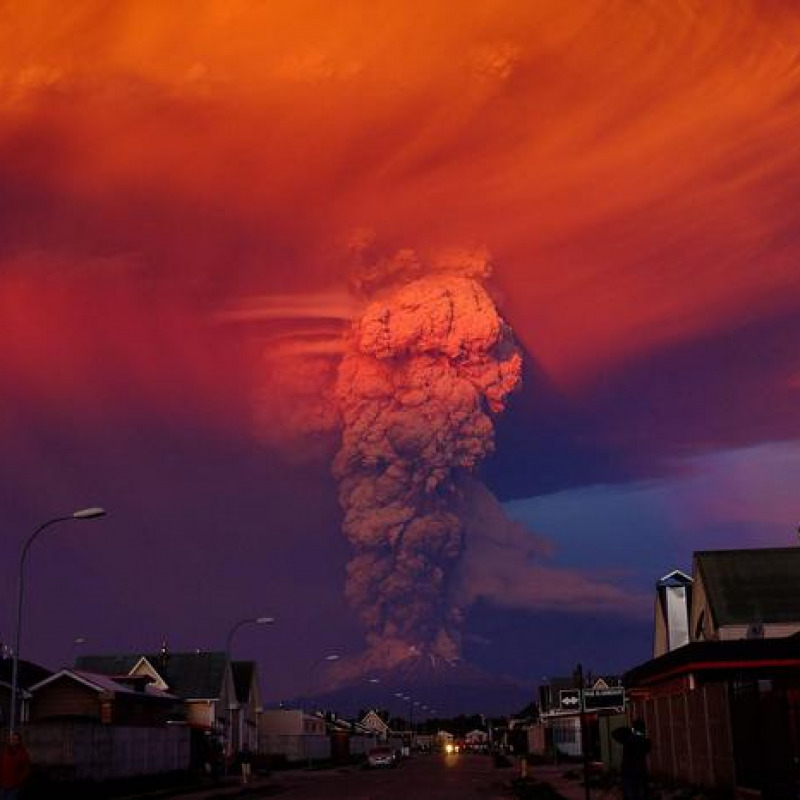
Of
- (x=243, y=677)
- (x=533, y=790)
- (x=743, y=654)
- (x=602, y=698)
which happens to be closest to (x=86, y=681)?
(x=533, y=790)

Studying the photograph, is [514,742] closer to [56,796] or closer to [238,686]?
[238,686]

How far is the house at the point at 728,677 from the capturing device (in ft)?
89.5

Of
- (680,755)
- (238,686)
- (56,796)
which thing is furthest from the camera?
(238,686)

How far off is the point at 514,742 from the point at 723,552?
105 meters

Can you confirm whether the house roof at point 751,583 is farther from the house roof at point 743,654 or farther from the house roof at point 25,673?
the house roof at point 25,673

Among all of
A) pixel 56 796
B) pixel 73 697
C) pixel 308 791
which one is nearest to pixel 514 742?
pixel 73 697

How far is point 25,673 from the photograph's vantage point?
7356cm

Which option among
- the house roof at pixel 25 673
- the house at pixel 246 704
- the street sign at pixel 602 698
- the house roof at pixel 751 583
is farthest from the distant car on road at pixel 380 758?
the street sign at pixel 602 698

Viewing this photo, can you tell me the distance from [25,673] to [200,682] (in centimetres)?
3126

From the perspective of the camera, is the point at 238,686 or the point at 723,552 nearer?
the point at 723,552

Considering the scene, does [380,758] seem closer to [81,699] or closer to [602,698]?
[81,699]

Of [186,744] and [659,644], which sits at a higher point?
[659,644]

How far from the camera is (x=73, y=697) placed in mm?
67375

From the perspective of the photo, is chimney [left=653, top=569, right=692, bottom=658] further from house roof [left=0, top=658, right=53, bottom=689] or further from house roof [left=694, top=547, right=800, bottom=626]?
house roof [left=0, top=658, right=53, bottom=689]
